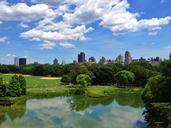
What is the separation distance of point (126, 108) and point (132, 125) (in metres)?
18.6

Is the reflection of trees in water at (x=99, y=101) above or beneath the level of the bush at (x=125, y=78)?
beneath

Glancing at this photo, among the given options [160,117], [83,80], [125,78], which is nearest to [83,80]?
[83,80]

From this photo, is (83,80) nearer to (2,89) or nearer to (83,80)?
(83,80)

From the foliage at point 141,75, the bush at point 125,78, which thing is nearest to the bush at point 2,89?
the bush at point 125,78

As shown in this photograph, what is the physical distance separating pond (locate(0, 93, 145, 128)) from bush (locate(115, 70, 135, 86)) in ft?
89.6

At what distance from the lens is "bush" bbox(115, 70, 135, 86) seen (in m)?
101

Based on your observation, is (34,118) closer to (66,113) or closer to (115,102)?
(66,113)

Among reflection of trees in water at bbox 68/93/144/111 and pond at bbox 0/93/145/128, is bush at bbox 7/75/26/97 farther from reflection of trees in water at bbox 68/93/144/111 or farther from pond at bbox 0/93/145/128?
reflection of trees in water at bbox 68/93/144/111

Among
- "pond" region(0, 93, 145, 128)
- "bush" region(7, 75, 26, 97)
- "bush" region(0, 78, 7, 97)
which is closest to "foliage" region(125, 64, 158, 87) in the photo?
"pond" region(0, 93, 145, 128)

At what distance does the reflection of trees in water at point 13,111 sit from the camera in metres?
49.4

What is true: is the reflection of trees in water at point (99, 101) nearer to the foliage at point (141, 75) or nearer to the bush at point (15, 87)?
the bush at point (15, 87)

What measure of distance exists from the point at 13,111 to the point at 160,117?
71.0ft

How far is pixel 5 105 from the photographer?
5812 cm

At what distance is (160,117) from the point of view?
4219 cm
